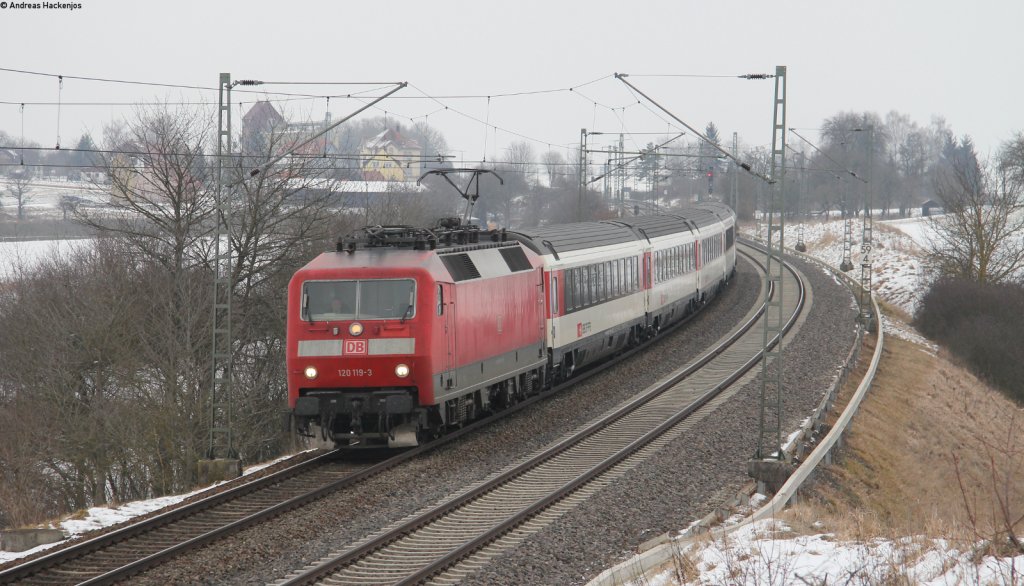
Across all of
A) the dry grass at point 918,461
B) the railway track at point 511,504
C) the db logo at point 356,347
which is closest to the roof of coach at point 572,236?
the railway track at point 511,504

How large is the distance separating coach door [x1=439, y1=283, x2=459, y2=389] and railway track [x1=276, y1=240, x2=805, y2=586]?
171cm

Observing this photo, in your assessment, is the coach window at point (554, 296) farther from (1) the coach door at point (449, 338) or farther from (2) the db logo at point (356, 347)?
(2) the db logo at point (356, 347)

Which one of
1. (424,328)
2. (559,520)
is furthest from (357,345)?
(559,520)

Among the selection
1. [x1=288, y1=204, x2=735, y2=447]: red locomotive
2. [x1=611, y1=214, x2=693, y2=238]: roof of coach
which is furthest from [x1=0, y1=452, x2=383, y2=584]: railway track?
[x1=611, y1=214, x2=693, y2=238]: roof of coach

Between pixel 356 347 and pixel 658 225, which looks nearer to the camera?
pixel 356 347

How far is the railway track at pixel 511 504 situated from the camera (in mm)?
10891

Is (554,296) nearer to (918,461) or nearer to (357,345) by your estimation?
(357,345)

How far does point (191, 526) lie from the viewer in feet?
40.7

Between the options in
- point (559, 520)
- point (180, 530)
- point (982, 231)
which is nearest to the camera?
point (180, 530)

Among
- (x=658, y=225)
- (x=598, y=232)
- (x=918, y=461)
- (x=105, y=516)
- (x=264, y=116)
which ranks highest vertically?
(x=264, y=116)

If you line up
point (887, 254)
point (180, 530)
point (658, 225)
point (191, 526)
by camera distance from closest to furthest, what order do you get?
point (180, 530)
point (191, 526)
point (658, 225)
point (887, 254)

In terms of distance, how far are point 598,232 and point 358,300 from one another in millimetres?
12794

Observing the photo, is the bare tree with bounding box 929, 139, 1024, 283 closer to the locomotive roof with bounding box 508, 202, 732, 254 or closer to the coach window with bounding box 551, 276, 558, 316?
the locomotive roof with bounding box 508, 202, 732, 254

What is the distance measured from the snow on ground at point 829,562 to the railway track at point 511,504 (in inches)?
87.6
